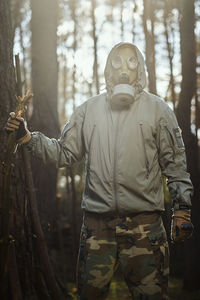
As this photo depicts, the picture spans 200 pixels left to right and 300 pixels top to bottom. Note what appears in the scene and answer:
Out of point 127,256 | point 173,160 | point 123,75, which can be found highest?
point 123,75

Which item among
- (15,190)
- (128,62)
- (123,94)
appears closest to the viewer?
(123,94)

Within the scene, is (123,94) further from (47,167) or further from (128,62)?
(47,167)

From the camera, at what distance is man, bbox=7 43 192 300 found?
2.87 meters

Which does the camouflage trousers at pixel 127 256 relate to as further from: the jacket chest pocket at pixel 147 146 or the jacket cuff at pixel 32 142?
the jacket cuff at pixel 32 142

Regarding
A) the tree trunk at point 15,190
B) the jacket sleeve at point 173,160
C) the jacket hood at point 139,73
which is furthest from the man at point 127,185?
the tree trunk at point 15,190

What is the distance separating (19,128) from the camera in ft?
9.31

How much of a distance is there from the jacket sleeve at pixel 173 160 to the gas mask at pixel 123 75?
362 mm

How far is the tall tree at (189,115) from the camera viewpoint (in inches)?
240

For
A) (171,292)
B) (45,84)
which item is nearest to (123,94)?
(45,84)

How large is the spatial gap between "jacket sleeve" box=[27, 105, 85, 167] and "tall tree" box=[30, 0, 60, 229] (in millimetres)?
2924

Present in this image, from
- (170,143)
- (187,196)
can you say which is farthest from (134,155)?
(187,196)

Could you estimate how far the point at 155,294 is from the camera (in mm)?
2799

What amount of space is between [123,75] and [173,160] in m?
0.86

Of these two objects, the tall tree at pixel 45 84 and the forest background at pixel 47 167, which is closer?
the forest background at pixel 47 167
